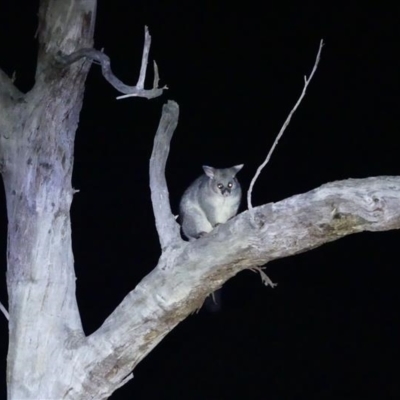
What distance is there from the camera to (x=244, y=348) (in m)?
6.36

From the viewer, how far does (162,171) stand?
392cm

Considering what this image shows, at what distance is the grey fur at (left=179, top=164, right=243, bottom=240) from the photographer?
4906 mm

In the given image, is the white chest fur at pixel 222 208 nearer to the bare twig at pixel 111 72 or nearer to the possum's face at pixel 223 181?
the possum's face at pixel 223 181

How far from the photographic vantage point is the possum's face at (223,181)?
16.3ft

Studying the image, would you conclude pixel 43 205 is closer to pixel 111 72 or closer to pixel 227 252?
pixel 111 72

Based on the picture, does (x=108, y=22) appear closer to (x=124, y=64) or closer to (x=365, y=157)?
(x=124, y=64)

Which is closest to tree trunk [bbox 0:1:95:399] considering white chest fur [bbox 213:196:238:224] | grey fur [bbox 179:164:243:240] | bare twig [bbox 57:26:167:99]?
bare twig [bbox 57:26:167:99]

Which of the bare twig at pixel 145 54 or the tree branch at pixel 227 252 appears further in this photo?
the bare twig at pixel 145 54

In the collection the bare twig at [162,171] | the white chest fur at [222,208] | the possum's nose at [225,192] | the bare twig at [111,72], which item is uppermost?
the bare twig at [111,72]

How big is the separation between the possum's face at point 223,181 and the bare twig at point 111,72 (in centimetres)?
128

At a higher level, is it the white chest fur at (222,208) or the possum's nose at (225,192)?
the possum's nose at (225,192)

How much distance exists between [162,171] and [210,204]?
1044 millimetres

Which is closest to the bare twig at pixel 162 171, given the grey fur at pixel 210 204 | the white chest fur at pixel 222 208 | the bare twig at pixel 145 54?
the bare twig at pixel 145 54

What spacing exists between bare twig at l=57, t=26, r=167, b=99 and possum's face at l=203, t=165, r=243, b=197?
1.28 meters
